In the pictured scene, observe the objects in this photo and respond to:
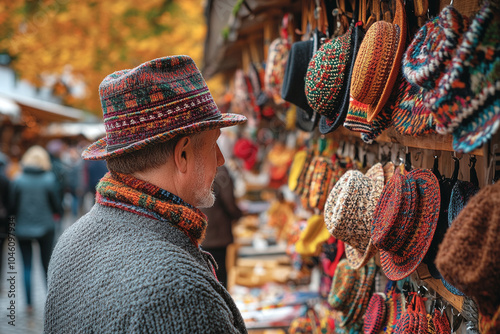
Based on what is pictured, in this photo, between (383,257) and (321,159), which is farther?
(321,159)

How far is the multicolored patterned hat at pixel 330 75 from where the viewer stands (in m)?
1.62

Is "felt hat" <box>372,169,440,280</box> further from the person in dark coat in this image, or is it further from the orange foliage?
the orange foliage

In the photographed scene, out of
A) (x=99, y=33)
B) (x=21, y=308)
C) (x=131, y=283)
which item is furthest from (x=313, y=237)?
(x=99, y=33)

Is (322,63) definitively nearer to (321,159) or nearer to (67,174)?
(321,159)

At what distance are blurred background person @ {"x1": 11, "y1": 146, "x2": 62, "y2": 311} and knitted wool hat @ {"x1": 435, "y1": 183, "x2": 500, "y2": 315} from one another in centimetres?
558

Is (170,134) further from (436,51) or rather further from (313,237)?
(313,237)

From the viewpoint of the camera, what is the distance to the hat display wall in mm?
1652

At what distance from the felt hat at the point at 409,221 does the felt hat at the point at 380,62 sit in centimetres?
26

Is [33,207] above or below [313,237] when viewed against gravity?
below

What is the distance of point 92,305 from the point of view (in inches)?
50.0

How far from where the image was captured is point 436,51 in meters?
0.93

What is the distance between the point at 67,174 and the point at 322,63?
10.1 meters

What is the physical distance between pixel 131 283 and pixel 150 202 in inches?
10.5

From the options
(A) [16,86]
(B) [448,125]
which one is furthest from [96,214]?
(A) [16,86]
